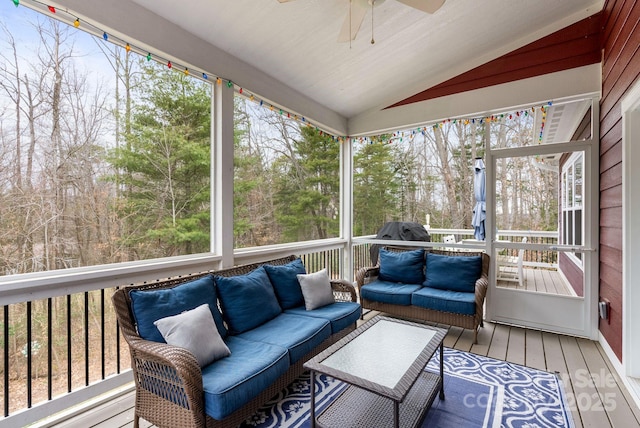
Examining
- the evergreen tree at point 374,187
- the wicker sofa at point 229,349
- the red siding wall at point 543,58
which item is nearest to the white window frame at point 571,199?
the red siding wall at point 543,58

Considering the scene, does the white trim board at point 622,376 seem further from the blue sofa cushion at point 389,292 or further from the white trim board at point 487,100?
the white trim board at point 487,100

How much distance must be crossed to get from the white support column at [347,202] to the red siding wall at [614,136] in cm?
317

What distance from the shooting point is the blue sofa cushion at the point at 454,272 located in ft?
11.8

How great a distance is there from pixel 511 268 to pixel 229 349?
349cm

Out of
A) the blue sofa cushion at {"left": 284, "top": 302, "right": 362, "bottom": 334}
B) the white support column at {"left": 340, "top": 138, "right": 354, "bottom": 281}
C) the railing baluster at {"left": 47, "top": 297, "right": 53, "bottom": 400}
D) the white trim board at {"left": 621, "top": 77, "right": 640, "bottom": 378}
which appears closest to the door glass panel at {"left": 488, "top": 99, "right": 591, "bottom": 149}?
the white trim board at {"left": 621, "top": 77, "right": 640, "bottom": 378}

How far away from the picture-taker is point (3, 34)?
1.95 meters

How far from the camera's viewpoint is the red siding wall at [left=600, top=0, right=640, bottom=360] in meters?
2.45

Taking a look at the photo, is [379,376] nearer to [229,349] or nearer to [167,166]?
[229,349]

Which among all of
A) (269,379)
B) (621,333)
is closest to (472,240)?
(621,333)

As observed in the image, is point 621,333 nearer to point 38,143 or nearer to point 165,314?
point 165,314

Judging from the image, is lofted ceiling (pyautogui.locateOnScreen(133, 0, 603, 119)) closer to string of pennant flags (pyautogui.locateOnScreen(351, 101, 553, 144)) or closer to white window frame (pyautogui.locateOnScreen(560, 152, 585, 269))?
string of pennant flags (pyautogui.locateOnScreen(351, 101, 553, 144))

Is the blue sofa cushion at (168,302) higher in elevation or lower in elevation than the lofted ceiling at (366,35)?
lower

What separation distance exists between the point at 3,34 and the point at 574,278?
5461 millimetres

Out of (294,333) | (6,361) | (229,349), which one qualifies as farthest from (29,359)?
(294,333)
